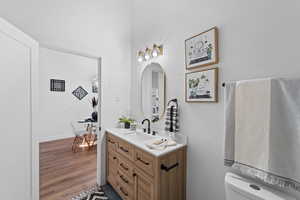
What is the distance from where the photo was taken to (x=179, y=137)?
161 cm

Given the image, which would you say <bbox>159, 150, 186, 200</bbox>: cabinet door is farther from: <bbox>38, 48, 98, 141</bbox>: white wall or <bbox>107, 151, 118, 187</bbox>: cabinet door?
<bbox>38, 48, 98, 141</bbox>: white wall

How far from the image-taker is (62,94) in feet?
14.9

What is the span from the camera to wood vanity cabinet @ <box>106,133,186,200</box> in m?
1.24

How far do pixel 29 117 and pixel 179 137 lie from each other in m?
1.69

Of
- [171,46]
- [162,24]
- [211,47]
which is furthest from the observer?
[162,24]

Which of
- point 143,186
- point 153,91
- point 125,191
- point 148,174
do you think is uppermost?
point 153,91

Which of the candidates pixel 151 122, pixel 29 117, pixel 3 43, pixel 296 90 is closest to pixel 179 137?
pixel 151 122

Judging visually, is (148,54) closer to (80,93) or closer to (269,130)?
(269,130)

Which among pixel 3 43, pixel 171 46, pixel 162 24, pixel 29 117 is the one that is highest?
pixel 162 24

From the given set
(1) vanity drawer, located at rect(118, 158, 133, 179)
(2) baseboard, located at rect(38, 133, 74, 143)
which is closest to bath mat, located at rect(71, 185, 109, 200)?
(1) vanity drawer, located at rect(118, 158, 133, 179)

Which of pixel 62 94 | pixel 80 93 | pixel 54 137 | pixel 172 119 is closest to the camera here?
pixel 172 119

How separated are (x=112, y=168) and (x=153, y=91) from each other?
52.2 inches

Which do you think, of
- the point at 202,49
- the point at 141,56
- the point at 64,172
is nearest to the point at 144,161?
the point at 202,49

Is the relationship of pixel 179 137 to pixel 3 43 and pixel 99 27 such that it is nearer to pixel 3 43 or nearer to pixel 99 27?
pixel 3 43
